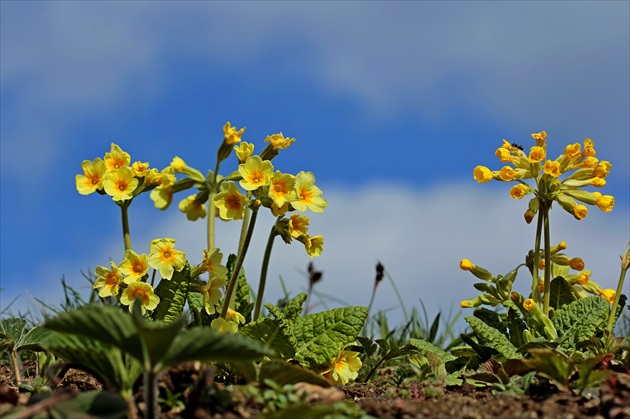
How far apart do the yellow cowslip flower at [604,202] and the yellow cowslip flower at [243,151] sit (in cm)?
200

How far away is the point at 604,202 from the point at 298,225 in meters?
1.85

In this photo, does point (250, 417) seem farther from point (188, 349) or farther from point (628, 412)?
point (628, 412)

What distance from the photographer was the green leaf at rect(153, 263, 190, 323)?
3701mm

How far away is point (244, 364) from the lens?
2.56m

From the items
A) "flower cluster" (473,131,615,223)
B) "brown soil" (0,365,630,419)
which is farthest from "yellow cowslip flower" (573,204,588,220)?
"brown soil" (0,365,630,419)

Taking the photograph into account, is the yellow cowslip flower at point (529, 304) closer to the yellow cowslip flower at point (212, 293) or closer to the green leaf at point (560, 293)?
the green leaf at point (560, 293)

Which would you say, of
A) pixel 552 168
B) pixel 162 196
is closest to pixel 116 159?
pixel 162 196

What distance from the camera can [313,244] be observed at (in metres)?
3.76

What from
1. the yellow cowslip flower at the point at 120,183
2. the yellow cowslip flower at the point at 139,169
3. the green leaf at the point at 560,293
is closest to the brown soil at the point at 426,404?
the yellow cowslip flower at the point at 120,183

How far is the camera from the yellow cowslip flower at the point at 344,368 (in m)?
3.87

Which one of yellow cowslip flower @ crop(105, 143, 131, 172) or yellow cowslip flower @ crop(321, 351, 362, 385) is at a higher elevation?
yellow cowslip flower @ crop(105, 143, 131, 172)

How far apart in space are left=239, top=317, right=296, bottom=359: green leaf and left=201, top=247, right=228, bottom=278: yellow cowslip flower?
0.96 ft

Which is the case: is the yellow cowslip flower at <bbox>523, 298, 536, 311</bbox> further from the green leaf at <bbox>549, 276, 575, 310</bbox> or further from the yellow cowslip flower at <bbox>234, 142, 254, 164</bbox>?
the yellow cowslip flower at <bbox>234, 142, 254, 164</bbox>

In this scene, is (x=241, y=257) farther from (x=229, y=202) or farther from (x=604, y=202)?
(x=604, y=202)
